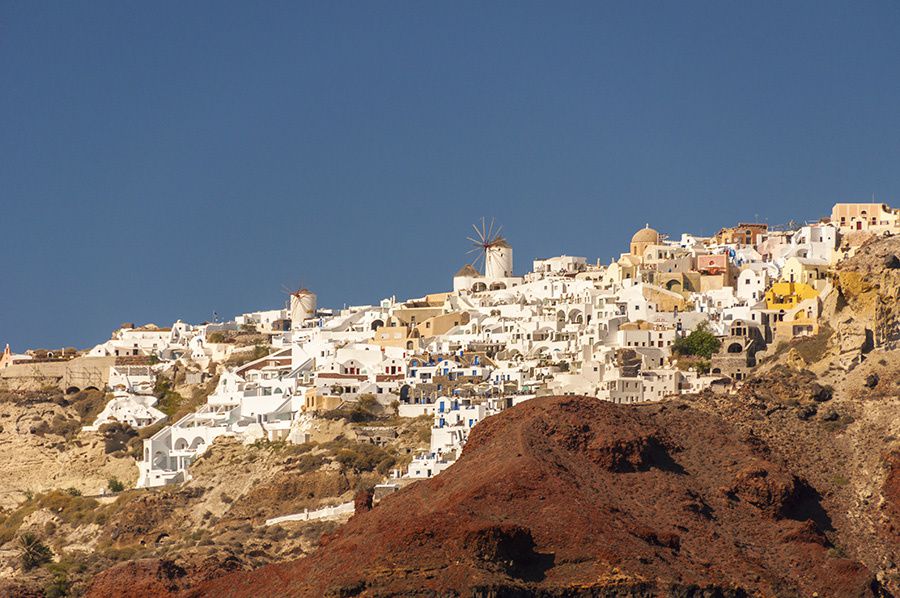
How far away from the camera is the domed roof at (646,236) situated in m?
93.9

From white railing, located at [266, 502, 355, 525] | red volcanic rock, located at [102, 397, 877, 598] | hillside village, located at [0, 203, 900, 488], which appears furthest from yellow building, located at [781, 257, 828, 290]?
red volcanic rock, located at [102, 397, 877, 598]

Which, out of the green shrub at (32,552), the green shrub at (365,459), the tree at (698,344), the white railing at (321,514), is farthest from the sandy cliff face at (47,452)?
the tree at (698,344)

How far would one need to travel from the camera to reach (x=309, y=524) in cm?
6412

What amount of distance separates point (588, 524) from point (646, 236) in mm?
50335

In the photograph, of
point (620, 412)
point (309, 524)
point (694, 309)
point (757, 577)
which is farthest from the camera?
point (694, 309)

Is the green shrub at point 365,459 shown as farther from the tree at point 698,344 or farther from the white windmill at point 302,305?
the white windmill at point 302,305

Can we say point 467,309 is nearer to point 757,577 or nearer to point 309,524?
point 309,524

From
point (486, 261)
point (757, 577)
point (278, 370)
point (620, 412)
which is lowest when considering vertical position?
point (757, 577)

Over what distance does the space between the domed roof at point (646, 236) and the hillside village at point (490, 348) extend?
3.6 inches

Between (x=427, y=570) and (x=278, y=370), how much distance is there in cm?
4315

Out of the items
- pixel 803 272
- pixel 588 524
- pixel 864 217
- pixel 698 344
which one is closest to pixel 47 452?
pixel 698 344

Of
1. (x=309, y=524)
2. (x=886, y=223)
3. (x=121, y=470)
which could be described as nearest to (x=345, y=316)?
(x=121, y=470)

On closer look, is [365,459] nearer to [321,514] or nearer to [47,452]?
[321,514]

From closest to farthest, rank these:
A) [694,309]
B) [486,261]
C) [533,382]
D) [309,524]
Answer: [309,524], [533,382], [694,309], [486,261]
